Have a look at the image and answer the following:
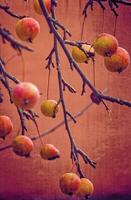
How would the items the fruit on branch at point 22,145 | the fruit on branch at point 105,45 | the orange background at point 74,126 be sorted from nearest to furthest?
the fruit on branch at point 105,45, the fruit on branch at point 22,145, the orange background at point 74,126

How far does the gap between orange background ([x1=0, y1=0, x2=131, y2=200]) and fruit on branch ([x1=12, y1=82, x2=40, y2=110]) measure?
7.47ft

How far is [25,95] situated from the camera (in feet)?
3.14

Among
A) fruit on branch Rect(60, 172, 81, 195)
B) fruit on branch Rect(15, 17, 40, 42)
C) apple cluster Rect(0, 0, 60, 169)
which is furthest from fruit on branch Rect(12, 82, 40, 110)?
fruit on branch Rect(60, 172, 81, 195)

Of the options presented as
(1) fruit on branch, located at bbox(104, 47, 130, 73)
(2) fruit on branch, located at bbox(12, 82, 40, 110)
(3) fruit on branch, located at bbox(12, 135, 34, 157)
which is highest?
(1) fruit on branch, located at bbox(104, 47, 130, 73)

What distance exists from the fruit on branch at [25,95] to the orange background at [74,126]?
2.28 metres

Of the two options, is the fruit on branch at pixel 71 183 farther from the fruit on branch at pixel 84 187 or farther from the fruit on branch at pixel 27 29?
the fruit on branch at pixel 27 29

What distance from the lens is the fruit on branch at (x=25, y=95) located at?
3.14 feet

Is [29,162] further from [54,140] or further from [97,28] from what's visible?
[97,28]

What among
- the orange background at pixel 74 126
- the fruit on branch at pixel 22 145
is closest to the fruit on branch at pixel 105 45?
the fruit on branch at pixel 22 145

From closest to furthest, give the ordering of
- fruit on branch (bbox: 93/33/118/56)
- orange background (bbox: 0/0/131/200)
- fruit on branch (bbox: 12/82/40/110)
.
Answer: fruit on branch (bbox: 12/82/40/110)
fruit on branch (bbox: 93/33/118/56)
orange background (bbox: 0/0/131/200)

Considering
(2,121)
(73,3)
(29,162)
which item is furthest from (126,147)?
(2,121)

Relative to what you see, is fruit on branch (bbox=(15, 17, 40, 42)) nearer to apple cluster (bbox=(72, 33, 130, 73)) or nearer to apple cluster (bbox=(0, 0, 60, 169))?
apple cluster (bbox=(0, 0, 60, 169))

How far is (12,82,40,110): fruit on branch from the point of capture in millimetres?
957

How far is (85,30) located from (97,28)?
102mm
